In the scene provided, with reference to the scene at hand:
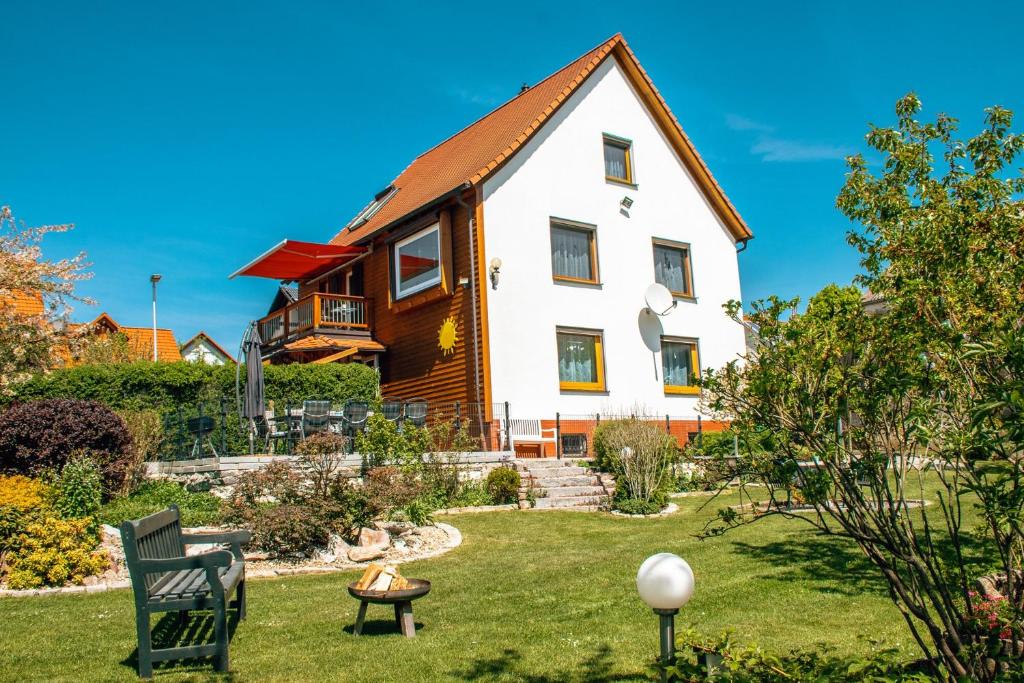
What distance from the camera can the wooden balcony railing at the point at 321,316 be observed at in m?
23.4

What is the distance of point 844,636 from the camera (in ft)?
21.4

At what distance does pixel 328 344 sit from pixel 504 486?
30.7ft

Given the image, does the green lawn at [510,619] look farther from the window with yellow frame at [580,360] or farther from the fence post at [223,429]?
the window with yellow frame at [580,360]

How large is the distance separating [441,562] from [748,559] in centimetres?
391

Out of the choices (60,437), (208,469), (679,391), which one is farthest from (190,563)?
(679,391)

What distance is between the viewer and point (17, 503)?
9742 millimetres

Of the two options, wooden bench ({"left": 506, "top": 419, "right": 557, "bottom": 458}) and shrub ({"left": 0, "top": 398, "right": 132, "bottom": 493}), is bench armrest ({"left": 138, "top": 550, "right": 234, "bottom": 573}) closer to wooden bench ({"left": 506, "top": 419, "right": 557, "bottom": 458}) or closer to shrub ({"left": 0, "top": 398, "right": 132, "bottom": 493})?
shrub ({"left": 0, "top": 398, "right": 132, "bottom": 493})

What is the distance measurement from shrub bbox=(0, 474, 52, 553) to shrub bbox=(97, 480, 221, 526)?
1.43 metres

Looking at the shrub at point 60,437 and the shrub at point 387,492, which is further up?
the shrub at point 60,437

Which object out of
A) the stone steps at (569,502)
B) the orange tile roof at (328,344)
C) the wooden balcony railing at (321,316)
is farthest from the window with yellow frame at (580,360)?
the wooden balcony railing at (321,316)

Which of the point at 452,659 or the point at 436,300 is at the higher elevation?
the point at 436,300

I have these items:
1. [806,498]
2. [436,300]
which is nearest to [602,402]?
[436,300]

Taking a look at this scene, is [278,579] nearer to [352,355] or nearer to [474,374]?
[474,374]

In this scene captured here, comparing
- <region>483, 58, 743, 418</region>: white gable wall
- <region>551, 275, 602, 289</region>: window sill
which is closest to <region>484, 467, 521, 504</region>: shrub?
<region>483, 58, 743, 418</region>: white gable wall
